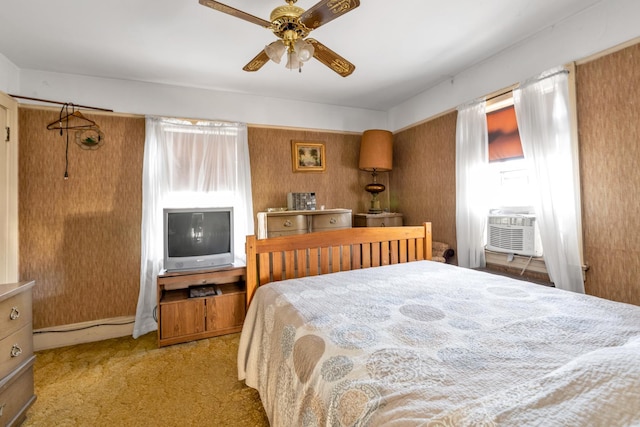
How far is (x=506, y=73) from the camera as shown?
8.14ft

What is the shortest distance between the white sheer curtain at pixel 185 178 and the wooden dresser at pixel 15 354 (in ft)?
3.72

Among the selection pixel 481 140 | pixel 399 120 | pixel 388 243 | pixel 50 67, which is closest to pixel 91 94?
pixel 50 67

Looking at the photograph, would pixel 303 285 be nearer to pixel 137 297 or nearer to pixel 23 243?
pixel 137 297

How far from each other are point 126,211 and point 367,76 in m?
2.84

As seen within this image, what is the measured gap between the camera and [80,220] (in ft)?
9.02

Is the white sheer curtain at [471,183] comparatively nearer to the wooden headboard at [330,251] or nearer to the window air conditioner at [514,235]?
the window air conditioner at [514,235]

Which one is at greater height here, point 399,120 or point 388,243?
point 399,120

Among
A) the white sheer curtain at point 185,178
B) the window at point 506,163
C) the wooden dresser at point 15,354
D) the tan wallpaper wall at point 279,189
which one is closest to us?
the wooden dresser at point 15,354

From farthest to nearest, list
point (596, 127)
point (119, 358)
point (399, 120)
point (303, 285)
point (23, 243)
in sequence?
1. point (399, 120)
2. point (23, 243)
3. point (119, 358)
4. point (596, 127)
5. point (303, 285)

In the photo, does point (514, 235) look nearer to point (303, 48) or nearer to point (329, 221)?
point (329, 221)

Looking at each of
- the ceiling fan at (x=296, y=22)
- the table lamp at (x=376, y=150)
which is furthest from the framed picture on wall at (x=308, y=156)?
the ceiling fan at (x=296, y=22)

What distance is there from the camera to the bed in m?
0.66

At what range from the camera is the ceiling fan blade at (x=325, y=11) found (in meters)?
1.36

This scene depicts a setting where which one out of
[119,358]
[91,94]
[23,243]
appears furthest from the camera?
[91,94]
